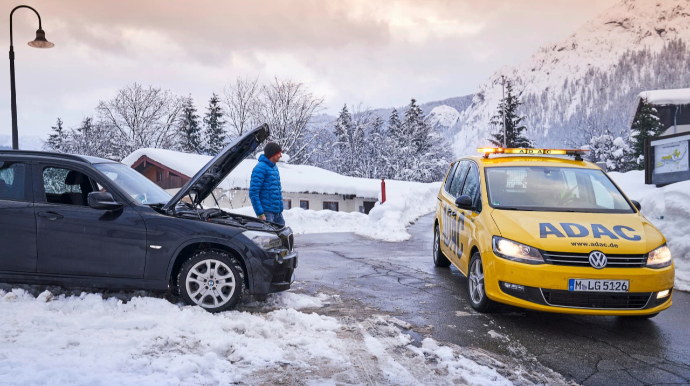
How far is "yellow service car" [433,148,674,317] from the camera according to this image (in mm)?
4484

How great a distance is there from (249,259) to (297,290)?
146cm

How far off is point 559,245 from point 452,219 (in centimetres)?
224

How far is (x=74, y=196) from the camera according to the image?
5.26m

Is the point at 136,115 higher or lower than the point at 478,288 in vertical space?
higher

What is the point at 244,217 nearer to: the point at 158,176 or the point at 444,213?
the point at 444,213

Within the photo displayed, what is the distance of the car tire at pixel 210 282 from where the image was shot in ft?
16.3

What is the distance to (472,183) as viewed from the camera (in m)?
6.37

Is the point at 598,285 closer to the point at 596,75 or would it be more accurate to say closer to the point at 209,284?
the point at 209,284

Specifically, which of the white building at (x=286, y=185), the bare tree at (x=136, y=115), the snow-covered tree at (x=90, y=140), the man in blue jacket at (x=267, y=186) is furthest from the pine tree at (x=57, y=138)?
the man in blue jacket at (x=267, y=186)

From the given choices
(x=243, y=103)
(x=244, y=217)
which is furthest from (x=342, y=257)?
(x=243, y=103)

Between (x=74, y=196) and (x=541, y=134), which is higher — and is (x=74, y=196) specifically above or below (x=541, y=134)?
below

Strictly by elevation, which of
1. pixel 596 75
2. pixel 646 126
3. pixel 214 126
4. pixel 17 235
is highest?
pixel 596 75

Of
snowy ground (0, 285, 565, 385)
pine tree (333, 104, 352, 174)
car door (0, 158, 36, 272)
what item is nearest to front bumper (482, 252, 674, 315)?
snowy ground (0, 285, 565, 385)

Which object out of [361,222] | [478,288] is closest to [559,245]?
[478,288]
